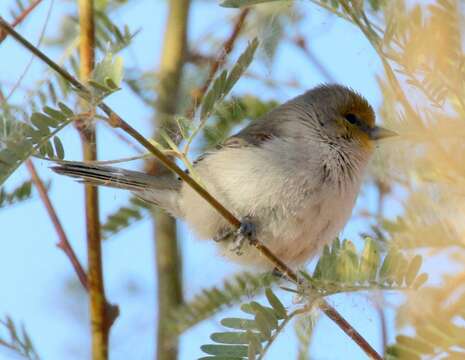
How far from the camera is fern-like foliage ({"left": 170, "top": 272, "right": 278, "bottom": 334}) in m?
2.53

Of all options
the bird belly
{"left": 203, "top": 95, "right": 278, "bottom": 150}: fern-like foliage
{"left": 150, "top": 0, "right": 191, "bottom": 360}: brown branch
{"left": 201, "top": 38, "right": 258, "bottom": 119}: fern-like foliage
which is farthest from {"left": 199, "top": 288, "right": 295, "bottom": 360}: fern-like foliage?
{"left": 203, "top": 95, "right": 278, "bottom": 150}: fern-like foliage

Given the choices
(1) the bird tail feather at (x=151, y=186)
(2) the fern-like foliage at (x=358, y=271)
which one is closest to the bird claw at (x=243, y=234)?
(1) the bird tail feather at (x=151, y=186)

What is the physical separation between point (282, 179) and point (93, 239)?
2.72 feet

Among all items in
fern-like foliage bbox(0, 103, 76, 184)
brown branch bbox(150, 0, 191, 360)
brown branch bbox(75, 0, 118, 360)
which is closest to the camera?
fern-like foliage bbox(0, 103, 76, 184)

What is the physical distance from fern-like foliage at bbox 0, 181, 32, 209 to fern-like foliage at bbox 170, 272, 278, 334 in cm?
75

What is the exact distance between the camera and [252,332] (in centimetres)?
171

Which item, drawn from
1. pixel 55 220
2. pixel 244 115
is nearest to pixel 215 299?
pixel 55 220

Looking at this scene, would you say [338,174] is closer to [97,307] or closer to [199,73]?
[199,73]

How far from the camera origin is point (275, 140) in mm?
3086

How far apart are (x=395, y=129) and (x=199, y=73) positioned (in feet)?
7.87

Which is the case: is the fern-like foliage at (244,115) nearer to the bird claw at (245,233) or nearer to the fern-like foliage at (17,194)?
the bird claw at (245,233)

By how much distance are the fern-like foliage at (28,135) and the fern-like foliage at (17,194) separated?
0.97m

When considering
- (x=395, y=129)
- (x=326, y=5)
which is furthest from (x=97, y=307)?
(x=395, y=129)

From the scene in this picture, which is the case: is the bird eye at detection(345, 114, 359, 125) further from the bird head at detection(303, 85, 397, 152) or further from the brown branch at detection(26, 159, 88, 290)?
the brown branch at detection(26, 159, 88, 290)
